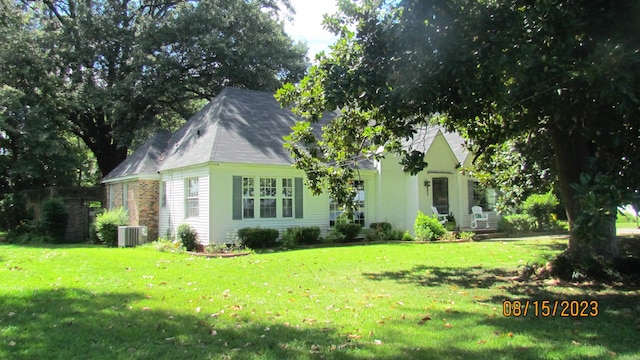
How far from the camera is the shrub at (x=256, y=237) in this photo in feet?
49.7

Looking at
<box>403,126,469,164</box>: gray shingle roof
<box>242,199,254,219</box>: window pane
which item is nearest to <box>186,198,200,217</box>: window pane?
<box>242,199,254,219</box>: window pane

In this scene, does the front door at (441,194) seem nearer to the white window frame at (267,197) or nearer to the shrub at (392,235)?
the shrub at (392,235)

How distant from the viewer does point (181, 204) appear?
55.8 feet

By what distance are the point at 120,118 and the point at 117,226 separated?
28.3ft

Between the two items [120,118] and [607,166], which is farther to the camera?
[120,118]

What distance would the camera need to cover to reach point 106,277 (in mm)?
9117

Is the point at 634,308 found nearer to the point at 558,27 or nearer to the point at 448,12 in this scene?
the point at 558,27

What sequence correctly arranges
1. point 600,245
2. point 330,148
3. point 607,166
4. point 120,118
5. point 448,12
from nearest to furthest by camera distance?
1. point 607,166
2. point 448,12
3. point 600,245
4. point 330,148
5. point 120,118

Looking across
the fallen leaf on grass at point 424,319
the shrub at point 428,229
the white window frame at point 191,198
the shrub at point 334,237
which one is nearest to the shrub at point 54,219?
the white window frame at point 191,198

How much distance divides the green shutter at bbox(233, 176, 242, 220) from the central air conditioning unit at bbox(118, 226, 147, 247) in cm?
436

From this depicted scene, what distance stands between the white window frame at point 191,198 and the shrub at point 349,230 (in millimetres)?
5254

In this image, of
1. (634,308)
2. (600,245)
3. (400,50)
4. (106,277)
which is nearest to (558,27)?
(400,50)

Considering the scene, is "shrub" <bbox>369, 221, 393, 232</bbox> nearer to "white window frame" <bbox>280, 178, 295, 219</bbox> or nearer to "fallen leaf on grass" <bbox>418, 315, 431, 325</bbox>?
"white window frame" <bbox>280, 178, 295, 219</bbox>

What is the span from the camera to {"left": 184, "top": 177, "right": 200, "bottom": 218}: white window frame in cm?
1631
